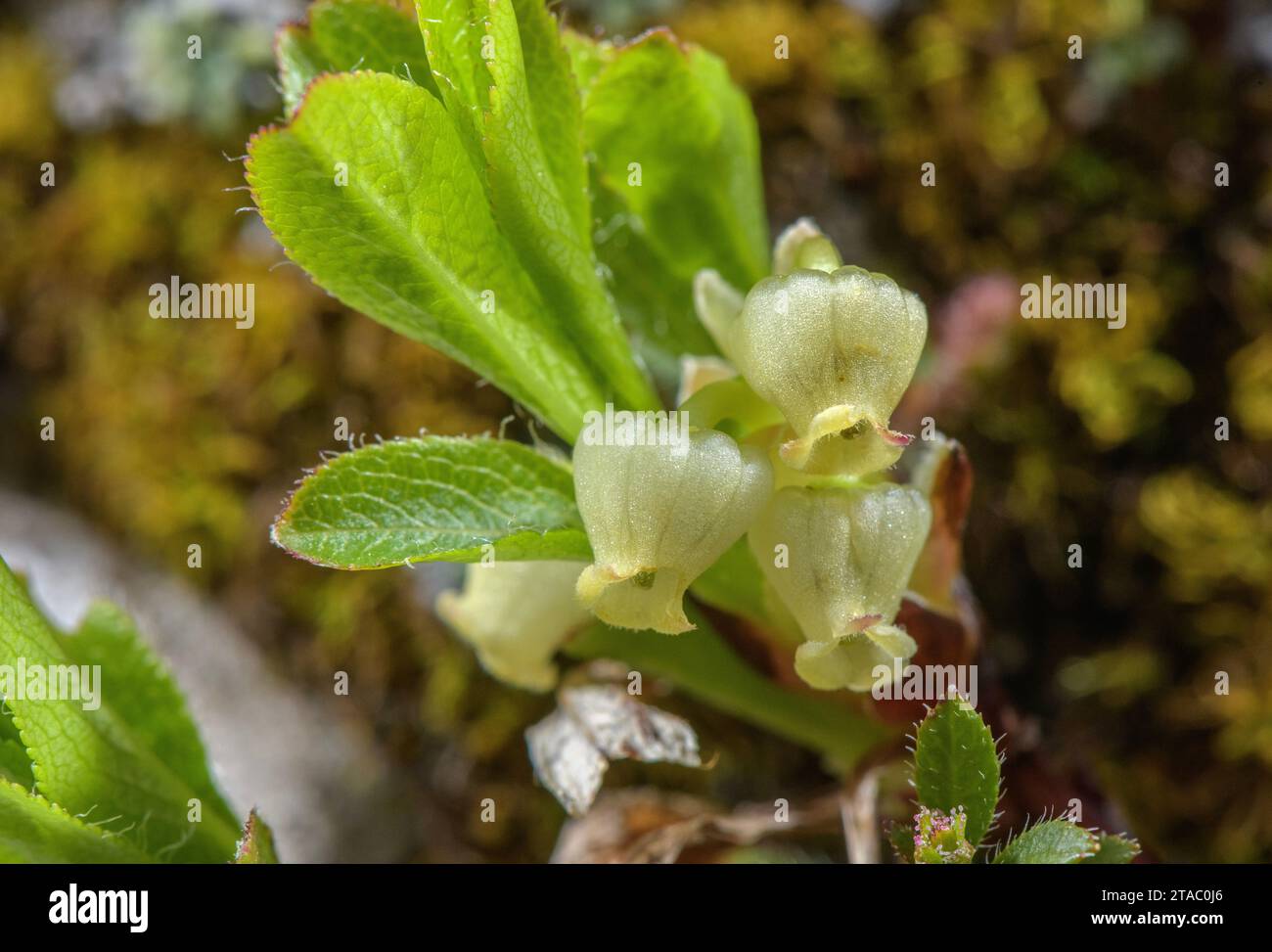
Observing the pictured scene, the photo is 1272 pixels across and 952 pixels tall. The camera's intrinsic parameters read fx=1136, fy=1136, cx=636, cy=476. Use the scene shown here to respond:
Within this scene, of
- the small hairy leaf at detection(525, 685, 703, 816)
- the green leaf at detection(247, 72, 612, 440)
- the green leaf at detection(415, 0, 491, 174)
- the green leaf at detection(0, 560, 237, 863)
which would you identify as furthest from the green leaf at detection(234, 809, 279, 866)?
the green leaf at detection(415, 0, 491, 174)

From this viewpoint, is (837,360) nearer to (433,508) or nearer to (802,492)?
(802,492)

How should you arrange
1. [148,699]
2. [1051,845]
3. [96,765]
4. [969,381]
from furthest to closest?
[969,381], [148,699], [96,765], [1051,845]

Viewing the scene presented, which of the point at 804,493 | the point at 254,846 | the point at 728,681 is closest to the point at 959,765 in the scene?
the point at 804,493

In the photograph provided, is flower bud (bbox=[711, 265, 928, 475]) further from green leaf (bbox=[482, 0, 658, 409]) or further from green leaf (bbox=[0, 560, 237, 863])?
green leaf (bbox=[0, 560, 237, 863])
